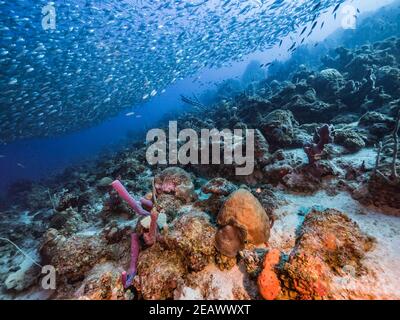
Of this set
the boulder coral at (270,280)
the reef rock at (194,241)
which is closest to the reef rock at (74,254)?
the reef rock at (194,241)

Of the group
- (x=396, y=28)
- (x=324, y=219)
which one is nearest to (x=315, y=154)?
(x=324, y=219)

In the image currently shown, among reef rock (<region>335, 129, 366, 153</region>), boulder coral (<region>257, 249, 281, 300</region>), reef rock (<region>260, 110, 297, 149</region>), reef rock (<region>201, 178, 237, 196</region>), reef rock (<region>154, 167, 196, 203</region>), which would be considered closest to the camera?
boulder coral (<region>257, 249, 281, 300</region>)

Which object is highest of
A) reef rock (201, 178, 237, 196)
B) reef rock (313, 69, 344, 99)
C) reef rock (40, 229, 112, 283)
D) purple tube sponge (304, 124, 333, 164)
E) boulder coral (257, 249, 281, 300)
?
reef rock (313, 69, 344, 99)

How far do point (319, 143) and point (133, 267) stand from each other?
15.2 feet

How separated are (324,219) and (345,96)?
28.0 feet

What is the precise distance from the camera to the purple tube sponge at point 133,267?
3506 millimetres

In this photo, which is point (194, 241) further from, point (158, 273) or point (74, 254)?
point (74, 254)

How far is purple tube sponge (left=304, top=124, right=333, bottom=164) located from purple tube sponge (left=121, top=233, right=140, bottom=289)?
4200 mm

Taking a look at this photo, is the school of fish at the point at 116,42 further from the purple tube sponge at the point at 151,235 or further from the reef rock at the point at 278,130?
the purple tube sponge at the point at 151,235

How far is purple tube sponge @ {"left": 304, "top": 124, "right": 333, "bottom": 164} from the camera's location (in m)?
4.87

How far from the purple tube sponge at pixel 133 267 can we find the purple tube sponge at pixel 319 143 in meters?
4.20

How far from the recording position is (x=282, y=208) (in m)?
4.59

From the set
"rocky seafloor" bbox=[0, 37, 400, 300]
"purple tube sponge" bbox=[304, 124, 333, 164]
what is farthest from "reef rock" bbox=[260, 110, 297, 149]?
"purple tube sponge" bbox=[304, 124, 333, 164]

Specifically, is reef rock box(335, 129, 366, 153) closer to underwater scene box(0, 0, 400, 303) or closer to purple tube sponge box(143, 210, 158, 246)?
underwater scene box(0, 0, 400, 303)
